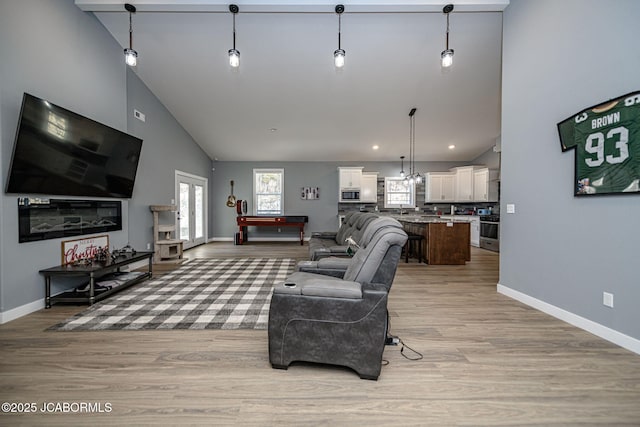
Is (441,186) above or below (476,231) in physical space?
above

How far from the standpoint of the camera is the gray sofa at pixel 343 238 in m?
3.26

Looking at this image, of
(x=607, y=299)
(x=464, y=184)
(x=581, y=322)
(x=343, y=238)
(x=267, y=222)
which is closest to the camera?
(x=607, y=299)

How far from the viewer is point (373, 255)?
1.63 m

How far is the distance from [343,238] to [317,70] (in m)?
2.96

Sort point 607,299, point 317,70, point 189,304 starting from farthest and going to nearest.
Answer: point 317,70
point 189,304
point 607,299

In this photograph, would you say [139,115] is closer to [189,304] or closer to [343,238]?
[189,304]

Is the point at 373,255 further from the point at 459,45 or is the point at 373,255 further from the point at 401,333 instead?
the point at 459,45

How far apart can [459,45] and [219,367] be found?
5143 millimetres

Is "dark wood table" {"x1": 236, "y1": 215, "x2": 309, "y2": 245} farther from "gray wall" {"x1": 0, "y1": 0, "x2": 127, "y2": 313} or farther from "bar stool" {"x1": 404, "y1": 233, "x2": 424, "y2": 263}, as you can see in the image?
"gray wall" {"x1": 0, "y1": 0, "x2": 127, "y2": 313}

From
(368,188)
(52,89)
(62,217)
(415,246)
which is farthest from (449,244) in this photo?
(52,89)

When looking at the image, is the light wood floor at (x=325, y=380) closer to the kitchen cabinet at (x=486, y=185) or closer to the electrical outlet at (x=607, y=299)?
the electrical outlet at (x=607, y=299)

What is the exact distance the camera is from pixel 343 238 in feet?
13.8

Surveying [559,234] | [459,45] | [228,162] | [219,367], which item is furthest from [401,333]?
[228,162]

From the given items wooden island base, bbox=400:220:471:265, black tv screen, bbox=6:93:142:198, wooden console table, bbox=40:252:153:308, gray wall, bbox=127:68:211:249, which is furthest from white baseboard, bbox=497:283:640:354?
gray wall, bbox=127:68:211:249
